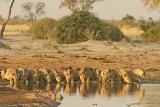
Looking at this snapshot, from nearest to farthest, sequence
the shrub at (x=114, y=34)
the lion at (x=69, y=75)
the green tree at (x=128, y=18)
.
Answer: the lion at (x=69, y=75), the shrub at (x=114, y=34), the green tree at (x=128, y=18)

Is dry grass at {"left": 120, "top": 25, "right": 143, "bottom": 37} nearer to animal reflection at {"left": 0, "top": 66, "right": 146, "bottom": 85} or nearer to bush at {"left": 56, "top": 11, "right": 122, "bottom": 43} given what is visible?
bush at {"left": 56, "top": 11, "right": 122, "bottom": 43}

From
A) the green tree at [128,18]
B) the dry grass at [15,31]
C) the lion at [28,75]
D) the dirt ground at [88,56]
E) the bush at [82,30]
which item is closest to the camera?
the lion at [28,75]

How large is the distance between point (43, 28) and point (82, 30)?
7.52 meters

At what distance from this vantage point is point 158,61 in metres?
32.5

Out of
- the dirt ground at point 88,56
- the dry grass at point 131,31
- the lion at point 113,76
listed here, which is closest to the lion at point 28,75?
the lion at point 113,76

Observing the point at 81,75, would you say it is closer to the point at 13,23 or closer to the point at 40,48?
the point at 40,48

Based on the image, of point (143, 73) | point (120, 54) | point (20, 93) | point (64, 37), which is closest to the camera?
point (20, 93)

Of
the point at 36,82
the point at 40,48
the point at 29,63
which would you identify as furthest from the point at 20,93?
the point at 40,48

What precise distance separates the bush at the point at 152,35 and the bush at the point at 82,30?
6395 mm

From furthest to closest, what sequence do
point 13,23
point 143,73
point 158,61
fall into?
1. point 13,23
2. point 158,61
3. point 143,73

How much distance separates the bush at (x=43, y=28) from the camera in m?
48.8

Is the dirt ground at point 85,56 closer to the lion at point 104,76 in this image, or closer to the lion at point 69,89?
the lion at point 104,76

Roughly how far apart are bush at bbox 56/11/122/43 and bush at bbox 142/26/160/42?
21.0ft

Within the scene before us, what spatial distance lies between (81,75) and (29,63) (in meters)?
5.27
